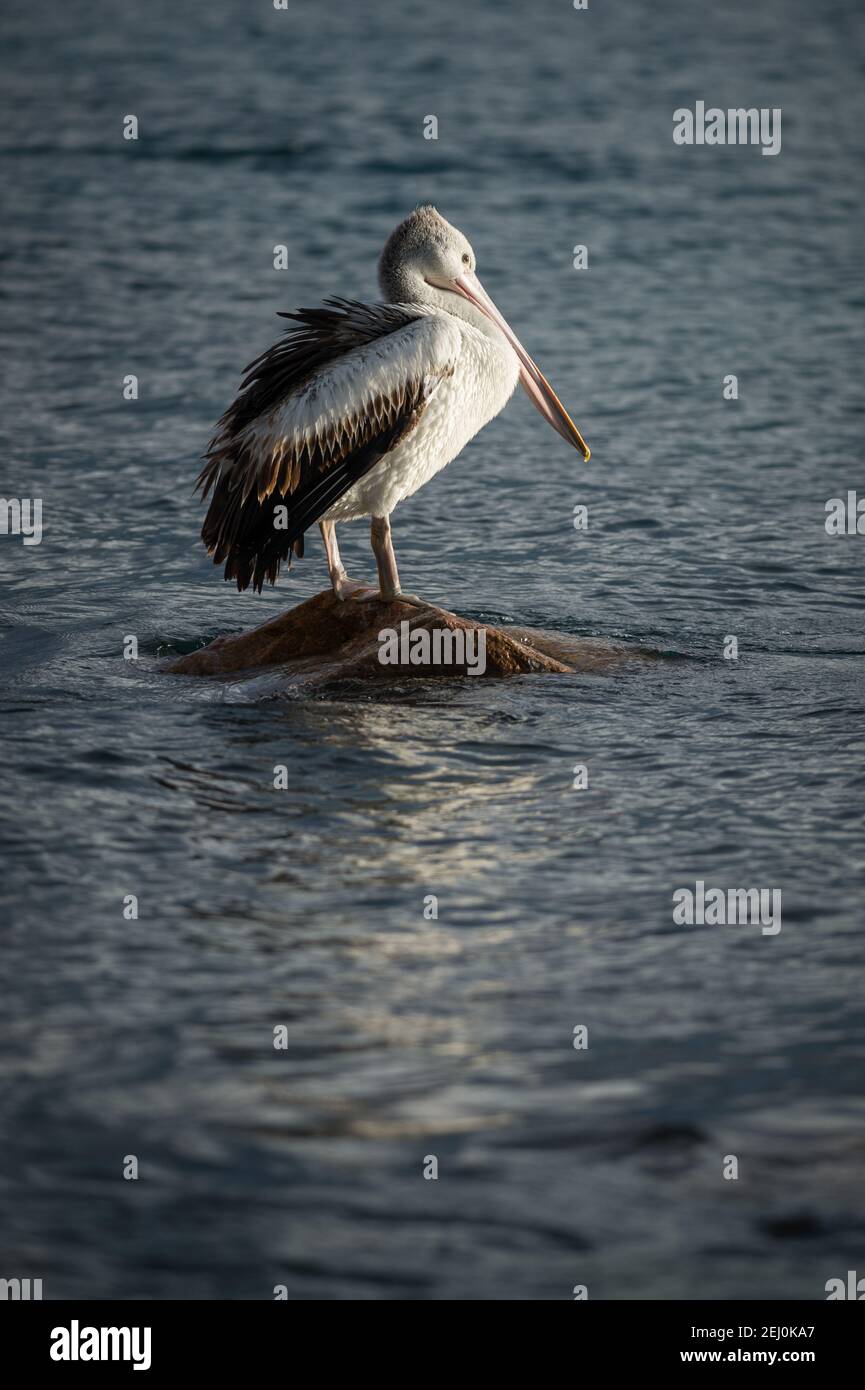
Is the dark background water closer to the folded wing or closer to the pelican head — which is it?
the folded wing

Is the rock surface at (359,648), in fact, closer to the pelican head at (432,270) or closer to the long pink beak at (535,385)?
the long pink beak at (535,385)

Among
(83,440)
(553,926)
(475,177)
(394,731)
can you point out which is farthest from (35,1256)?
(475,177)

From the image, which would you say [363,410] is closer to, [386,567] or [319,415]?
[319,415]

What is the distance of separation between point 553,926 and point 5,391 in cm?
881

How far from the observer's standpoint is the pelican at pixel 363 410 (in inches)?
273

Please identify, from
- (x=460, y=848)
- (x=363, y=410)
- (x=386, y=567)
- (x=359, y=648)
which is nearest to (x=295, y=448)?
(x=363, y=410)

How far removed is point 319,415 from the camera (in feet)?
22.7

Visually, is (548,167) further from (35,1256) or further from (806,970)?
(35,1256)

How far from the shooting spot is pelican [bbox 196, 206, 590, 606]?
6.93 m

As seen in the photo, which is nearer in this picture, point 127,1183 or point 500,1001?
point 127,1183

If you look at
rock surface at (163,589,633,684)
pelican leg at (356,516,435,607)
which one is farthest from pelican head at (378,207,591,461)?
rock surface at (163,589,633,684)

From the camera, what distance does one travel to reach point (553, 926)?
5.13 metres

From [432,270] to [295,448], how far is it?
110 cm

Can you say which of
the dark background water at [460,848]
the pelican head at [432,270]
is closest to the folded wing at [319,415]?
the pelican head at [432,270]
